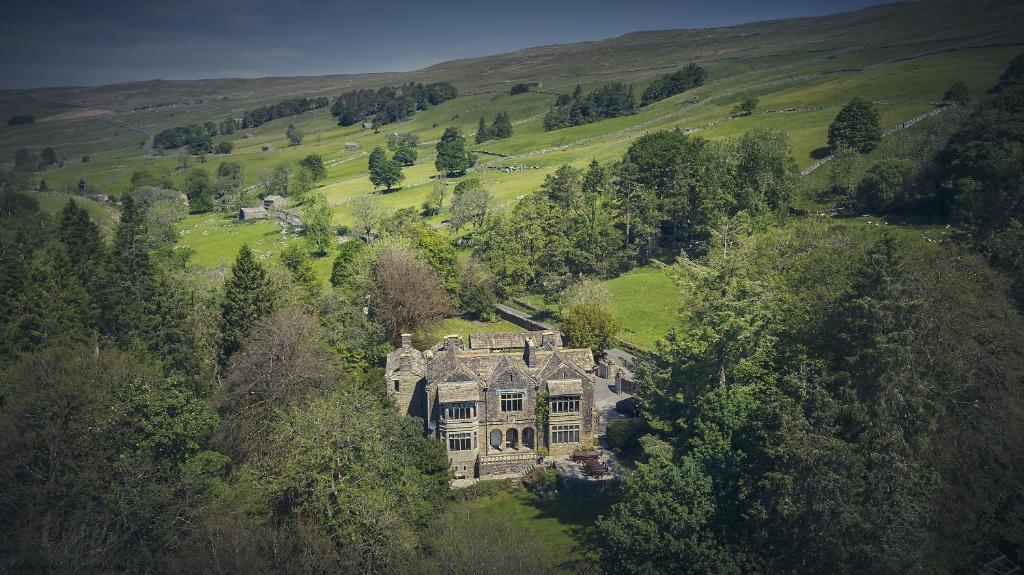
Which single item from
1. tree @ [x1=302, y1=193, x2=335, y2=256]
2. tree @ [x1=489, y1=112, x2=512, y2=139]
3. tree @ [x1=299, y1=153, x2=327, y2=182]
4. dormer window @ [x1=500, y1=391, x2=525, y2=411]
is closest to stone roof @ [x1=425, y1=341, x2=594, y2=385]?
dormer window @ [x1=500, y1=391, x2=525, y2=411]

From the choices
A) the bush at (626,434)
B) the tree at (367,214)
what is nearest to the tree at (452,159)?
the tree at (367,214)

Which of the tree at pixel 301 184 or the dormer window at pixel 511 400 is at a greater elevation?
the tree at pixel 301 184

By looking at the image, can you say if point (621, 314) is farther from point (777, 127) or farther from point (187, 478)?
point (777, 127)

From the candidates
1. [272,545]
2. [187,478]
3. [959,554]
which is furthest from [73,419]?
[959,554]

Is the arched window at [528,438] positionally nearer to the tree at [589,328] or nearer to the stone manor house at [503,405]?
the stone manor house at [503,405]

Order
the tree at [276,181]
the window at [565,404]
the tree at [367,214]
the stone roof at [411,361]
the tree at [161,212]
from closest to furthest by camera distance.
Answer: the window at [565,404]
the stone roof at [411,361]
the tree at [367,214]
the tree at [161,212]
the tree at [276,181]

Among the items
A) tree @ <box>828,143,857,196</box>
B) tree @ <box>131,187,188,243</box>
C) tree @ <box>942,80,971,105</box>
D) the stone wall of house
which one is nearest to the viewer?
the stone wall of house

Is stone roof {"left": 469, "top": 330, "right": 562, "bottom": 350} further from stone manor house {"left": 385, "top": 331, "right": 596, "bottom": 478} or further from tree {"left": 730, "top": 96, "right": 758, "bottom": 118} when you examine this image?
tree {"left": 730, "top": 96, "right": 758, "bottom": 118}
